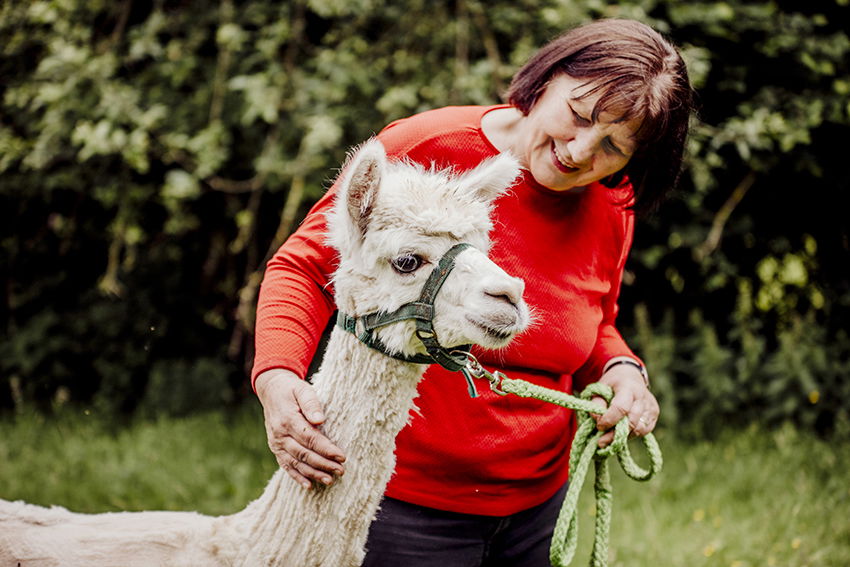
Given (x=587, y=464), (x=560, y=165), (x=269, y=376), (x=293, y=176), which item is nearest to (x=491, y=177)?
(x=560, y=165)

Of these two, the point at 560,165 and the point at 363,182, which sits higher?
the point at 363,182

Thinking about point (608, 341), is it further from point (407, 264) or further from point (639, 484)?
point (639, 484)

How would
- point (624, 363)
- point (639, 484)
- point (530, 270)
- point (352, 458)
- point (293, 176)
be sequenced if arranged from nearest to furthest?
point (352, 458) → point (530, 270) → point (624, 363) → point (639, 484) → point (293, 176)

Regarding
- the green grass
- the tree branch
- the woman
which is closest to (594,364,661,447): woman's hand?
the woman

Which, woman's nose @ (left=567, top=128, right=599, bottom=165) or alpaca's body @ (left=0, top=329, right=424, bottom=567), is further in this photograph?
woman's nose @ (left=567, top=128, right=599, bottom=165)

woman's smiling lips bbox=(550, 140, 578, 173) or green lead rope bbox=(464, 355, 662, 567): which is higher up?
woman's smiling lips bbox=(550, 140, 578, 173)

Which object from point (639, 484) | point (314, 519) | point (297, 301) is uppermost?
point (297, 301)

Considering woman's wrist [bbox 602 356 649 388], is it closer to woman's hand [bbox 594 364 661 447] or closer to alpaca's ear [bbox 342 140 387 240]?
woman's hand [bbox 594 364 661 447]

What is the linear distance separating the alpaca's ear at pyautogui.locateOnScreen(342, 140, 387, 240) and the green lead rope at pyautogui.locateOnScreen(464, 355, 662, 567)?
429 mm

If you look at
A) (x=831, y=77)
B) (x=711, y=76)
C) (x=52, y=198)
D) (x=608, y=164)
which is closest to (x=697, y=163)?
(x=711, y=76)

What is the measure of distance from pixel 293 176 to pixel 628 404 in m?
2.54

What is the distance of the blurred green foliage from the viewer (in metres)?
3.68

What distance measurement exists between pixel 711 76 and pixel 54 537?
153 inches

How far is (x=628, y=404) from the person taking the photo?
170 cm
